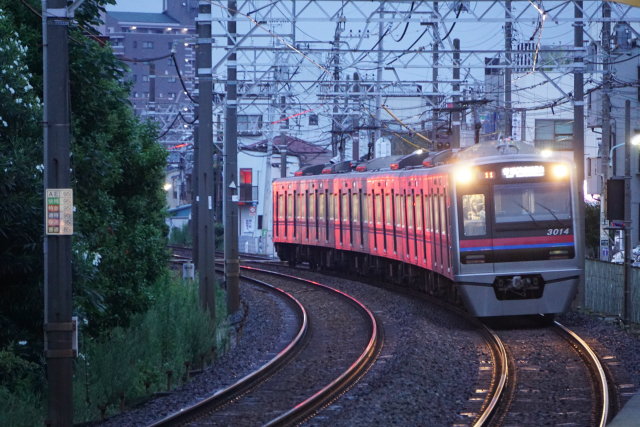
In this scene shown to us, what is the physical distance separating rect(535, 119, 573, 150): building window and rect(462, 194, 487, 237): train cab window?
33587 millimetres

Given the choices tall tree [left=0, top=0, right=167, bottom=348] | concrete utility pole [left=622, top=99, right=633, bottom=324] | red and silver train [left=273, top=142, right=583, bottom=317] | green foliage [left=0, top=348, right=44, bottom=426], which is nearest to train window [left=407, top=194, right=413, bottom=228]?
red and silver train [left=273, top=142, right=583, bottom=317]

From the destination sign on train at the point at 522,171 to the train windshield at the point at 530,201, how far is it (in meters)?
0.15

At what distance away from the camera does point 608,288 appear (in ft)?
69.1

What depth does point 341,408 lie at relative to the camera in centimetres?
1224

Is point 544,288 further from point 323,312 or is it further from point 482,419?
point 482,419

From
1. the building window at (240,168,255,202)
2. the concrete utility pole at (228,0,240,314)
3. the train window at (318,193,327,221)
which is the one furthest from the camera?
the building window at (240,168,255,202)

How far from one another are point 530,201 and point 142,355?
22.8 feet

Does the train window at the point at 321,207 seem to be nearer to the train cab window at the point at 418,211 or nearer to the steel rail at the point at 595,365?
the train cab window at the point at 418,211

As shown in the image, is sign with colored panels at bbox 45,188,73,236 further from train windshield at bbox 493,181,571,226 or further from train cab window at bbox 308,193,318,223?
train cab window at bbox 308,193,318,223

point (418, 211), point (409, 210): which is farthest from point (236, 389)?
point (409, 210)

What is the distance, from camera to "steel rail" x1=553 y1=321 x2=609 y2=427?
1139 cm

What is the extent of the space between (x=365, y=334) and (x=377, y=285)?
1006cm

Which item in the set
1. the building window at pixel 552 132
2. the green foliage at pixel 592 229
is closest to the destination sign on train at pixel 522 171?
the green foliage at pixel 592 229

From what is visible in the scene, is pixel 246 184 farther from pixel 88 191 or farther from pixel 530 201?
pixel 88 191
